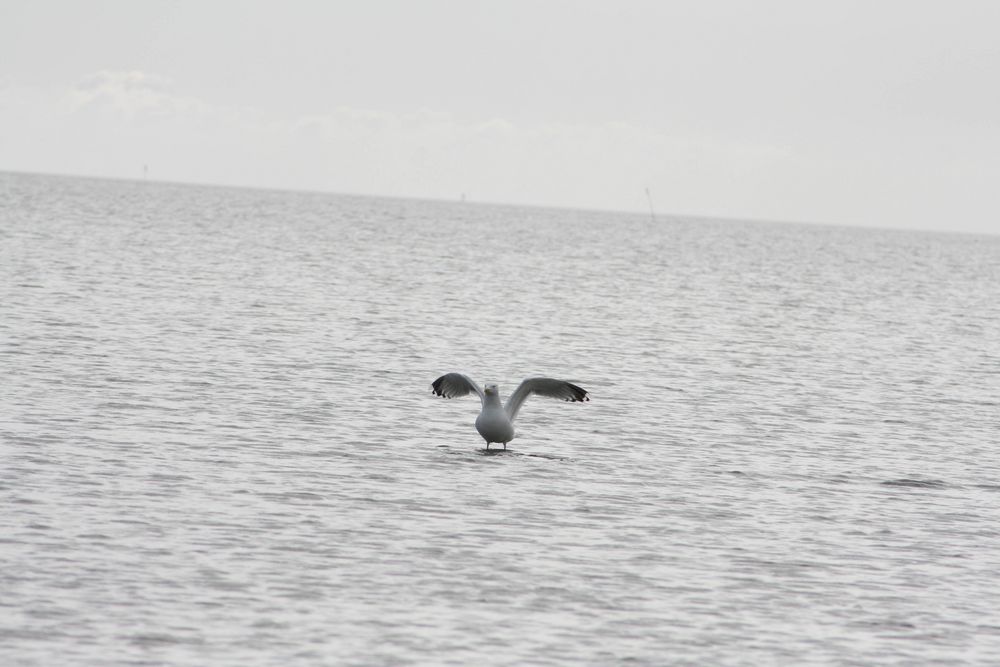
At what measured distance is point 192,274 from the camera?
63.1 m

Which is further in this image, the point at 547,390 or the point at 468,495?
the point at 547,390

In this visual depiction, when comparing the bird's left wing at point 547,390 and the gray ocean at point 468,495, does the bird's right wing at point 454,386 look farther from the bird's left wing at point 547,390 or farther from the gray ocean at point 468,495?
the gray ocean at point 468,495

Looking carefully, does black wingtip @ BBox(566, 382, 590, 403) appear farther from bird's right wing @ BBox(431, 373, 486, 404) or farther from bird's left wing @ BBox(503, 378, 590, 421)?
bird's right wing @ BBox(431, 373, 486, 404)

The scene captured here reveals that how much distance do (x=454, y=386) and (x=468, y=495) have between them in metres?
4.61

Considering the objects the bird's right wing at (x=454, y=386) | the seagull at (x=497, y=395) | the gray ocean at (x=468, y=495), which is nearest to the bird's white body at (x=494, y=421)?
the seagull at (x=497, y=395)

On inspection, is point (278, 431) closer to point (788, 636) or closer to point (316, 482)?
point (316, 482)

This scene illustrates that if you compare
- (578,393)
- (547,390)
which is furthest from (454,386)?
(578,393)

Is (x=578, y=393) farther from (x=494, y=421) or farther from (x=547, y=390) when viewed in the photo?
(x=494, y=421)

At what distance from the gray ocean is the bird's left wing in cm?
93

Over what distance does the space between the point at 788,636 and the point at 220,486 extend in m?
8.26

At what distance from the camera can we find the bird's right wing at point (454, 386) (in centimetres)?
2508

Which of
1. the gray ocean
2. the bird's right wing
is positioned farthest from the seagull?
the gray ocean

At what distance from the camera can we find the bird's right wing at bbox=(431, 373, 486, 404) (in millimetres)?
25078

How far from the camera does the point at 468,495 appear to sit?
21.1 m
